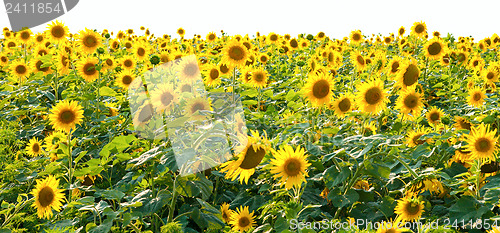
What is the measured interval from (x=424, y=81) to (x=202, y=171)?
15.2 feet

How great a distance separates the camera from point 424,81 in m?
6.36

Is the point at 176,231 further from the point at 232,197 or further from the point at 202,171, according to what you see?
the point at 232,197

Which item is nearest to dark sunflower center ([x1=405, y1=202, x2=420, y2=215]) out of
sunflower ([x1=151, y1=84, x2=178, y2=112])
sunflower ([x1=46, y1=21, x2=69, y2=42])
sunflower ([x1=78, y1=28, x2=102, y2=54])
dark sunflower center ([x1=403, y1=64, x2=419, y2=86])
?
dark sunflower center ([x1=403, y1=64, x2=419, y2=86])

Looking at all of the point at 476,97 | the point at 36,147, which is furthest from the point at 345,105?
the point at 36,147

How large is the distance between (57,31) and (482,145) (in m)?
5.30

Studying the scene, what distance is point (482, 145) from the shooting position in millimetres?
2775

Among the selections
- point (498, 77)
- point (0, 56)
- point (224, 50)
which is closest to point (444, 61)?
point (498, 77)

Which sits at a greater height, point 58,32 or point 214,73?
point 58,32

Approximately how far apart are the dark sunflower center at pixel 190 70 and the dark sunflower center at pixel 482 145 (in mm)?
2348

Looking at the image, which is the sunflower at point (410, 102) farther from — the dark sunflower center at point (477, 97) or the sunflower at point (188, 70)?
the sunflower at point (188, 70)

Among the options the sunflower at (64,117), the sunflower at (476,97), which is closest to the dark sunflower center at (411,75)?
the sunflower at (476,97)

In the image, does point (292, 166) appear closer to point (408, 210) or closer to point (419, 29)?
point (408, 210)

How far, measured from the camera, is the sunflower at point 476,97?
4.21 m

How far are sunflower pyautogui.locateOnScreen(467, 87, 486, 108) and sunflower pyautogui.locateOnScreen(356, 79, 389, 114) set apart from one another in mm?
1602
